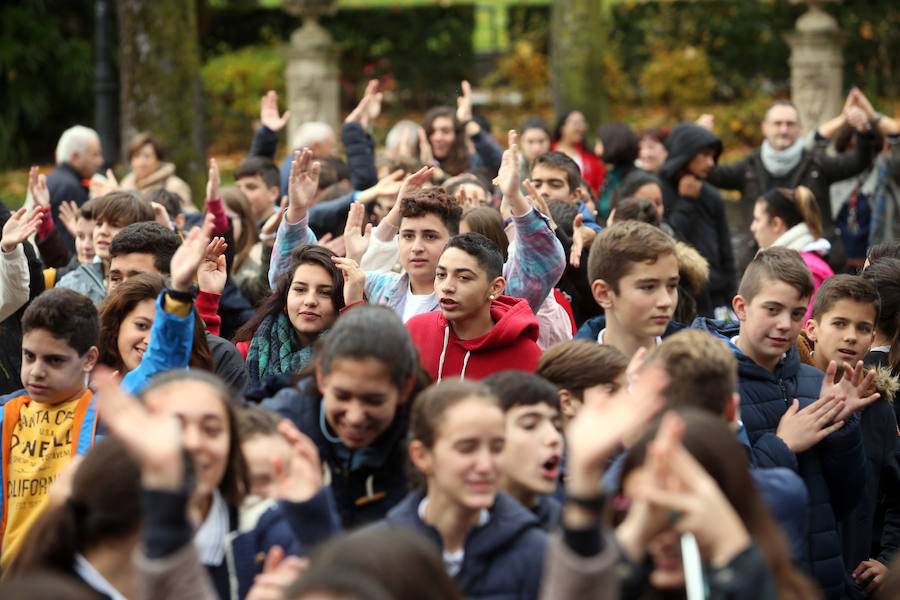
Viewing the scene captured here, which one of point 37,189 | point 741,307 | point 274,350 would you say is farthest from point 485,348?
point 37,189

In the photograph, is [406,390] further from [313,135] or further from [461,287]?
[313,135]

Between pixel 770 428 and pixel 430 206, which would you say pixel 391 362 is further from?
pixel 430 206

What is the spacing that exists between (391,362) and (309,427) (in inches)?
15.6

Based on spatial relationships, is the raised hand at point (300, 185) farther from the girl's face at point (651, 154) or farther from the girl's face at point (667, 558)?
the girl's face at point (651, 154)

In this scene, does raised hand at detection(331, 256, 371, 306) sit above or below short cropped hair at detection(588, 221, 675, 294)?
below

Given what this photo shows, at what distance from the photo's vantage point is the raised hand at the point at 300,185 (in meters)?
6.25

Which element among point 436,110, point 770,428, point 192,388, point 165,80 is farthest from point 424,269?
point 165,80

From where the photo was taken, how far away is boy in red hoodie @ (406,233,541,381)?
5.28 metres

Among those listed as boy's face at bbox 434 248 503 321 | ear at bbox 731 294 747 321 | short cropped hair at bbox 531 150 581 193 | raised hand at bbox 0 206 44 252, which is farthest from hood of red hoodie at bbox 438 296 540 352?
short cropped hair at bbox 531 150 581 193

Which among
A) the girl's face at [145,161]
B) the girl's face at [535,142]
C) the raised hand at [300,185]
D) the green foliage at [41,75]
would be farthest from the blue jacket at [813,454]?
the green foliage at [41,75]

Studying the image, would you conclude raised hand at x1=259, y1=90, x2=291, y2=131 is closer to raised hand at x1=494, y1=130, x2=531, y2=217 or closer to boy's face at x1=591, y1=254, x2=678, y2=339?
raised hand at x1=494, y1=130, x2=531, y2=217

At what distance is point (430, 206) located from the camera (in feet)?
20.1

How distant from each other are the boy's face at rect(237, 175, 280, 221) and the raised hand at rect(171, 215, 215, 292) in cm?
487

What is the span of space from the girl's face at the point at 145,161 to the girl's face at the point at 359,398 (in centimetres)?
654
